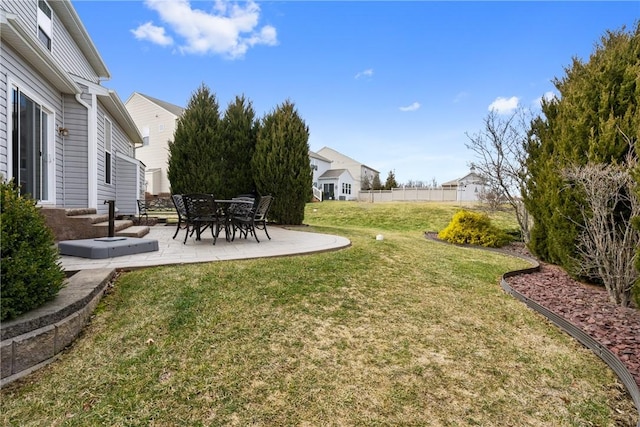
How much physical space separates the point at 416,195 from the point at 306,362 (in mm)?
27406

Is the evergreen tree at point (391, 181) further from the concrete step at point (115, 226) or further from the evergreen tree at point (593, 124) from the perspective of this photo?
the concrete step at point (115, 226)

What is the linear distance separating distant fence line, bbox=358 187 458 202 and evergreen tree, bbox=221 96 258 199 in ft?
67.1

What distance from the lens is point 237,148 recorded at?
10.1 metres

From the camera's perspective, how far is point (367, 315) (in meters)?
3.16

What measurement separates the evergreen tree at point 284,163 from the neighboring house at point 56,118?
396 cm

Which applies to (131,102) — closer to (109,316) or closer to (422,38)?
(422,38)

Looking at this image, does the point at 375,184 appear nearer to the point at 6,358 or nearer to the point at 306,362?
the point at 306,362

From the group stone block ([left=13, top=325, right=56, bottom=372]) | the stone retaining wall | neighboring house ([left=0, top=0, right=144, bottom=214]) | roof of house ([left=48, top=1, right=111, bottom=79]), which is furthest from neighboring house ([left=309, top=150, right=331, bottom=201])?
stone block ([left=13, top=325, right=56, bottom=372])

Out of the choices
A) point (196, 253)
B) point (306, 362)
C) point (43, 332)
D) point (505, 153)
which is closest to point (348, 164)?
point (505, 153)

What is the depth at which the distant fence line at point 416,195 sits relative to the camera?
27141mm

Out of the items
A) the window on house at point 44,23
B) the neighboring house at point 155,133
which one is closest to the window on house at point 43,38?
the window on house at point 44,23

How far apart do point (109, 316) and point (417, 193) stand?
1086 inches

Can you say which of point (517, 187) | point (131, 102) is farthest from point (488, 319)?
point (131, 102)

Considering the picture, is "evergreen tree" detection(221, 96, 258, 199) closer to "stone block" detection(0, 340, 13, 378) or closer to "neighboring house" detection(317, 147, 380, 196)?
"stone block" detection(0, 340, 13, 378)
